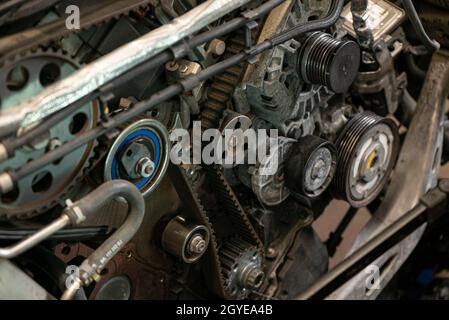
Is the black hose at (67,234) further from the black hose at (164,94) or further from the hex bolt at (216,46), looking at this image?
the hex bolt at (216,46)

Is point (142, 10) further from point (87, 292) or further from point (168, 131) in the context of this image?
point (87, 292)

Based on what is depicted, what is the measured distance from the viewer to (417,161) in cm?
202

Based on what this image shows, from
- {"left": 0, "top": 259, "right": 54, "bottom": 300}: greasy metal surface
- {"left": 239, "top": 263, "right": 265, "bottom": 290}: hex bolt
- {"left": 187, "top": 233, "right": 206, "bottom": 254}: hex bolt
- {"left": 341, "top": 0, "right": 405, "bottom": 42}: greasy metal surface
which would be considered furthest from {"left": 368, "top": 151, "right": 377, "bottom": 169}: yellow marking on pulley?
{"left": 0, "top": 259, "right": 54, "bottom": 300}: greasy metal surface

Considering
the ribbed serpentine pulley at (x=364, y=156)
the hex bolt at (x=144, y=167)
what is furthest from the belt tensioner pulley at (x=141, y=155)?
the ribbed serpentine pulley at (x=364, y=156)

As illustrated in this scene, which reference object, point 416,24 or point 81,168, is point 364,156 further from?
point 81,168

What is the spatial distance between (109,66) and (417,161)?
1.18 meters

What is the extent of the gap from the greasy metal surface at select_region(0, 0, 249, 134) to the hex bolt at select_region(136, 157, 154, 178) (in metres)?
0.24

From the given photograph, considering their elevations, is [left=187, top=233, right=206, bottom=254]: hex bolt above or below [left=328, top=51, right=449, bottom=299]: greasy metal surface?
above

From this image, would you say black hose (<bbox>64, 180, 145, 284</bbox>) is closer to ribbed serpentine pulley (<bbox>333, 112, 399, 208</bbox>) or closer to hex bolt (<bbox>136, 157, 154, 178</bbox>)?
hex bolt (<bbox>136, 157, 154, 178</bbox>)

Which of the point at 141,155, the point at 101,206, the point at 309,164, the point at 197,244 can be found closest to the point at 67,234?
the point at 101,206

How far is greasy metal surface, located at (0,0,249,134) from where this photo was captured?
3.65ft

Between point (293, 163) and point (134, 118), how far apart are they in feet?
1.70

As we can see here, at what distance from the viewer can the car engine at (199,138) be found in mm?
1208
